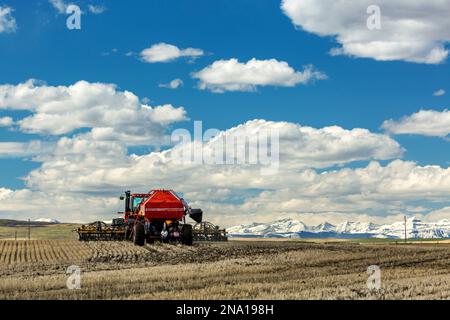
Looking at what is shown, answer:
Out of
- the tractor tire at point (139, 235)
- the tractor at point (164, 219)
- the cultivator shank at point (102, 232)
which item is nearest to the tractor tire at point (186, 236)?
the tractor at point (164, 219)

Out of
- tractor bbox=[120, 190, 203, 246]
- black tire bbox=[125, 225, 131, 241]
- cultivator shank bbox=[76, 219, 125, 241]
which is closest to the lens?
tractor bbox=[120, 190, 203, 246]

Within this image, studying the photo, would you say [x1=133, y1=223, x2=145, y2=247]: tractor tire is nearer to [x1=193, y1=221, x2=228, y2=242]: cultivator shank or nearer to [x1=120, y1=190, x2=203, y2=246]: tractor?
[x1=120, y1=190, x2=203, y2=246]: tractor

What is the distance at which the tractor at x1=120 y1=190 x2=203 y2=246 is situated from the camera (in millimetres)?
46500

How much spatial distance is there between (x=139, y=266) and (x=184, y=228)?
16145mm

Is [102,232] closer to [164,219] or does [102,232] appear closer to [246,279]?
[164,219]

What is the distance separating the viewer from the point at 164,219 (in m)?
47.0

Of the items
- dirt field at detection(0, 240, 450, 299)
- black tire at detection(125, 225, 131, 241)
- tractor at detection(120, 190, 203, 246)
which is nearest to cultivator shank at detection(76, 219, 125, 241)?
black tire at detection(125, 225, 131, 241)

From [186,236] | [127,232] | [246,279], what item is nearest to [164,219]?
[186,236]

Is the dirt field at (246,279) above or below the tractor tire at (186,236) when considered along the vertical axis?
below

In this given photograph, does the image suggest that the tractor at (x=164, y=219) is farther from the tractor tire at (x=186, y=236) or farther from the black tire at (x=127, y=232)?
the black tire at (x=127, y=232)

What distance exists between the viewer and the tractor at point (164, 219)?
46.5m
